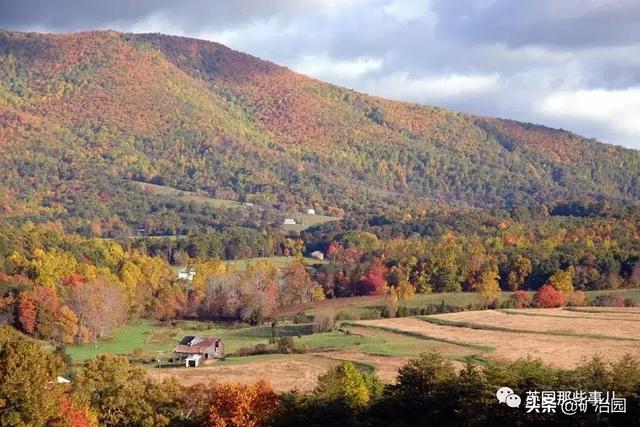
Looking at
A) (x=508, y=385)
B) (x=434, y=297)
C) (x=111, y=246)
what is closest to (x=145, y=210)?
(x=111, y=246)

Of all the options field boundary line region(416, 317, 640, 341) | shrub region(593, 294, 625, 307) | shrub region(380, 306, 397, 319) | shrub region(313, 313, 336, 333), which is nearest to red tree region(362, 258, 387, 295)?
shrub region(380, 306, 397, 319)

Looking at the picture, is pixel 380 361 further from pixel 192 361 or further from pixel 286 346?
pixel 192 361

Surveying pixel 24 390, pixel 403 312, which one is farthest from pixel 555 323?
pixel 24 390

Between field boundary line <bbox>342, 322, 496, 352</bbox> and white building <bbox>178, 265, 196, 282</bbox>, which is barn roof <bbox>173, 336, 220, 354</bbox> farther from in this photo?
white building <bbox>178, 265, 196, 282</bbox>

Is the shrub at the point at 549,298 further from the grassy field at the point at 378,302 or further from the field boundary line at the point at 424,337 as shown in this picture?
the field boundary line at the point at 424,337

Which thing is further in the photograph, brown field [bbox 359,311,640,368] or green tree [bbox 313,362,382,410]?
brown field [bbox 359,311,640,368]

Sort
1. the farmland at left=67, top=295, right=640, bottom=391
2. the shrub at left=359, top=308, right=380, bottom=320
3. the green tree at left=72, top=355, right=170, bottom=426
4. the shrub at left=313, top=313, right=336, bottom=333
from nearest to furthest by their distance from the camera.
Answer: the green tree at left=72, top=355, right=170, bottom=426
the farmland at left=67, top=295, right=640, bottom=391
the shrub at left=313, top=313, right=336, bottom=333
the shrub at left=359, top=308, right=380, bottom=320

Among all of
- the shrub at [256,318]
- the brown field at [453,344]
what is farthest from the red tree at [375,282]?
the brown field at [453,344]

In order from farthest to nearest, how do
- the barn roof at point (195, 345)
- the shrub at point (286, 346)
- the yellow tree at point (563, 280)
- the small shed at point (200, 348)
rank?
the yellow tree at point (563, 280), the barn roof at point (195, 345), the small shed at point (200, 348), the shrub at point (286, 346)
